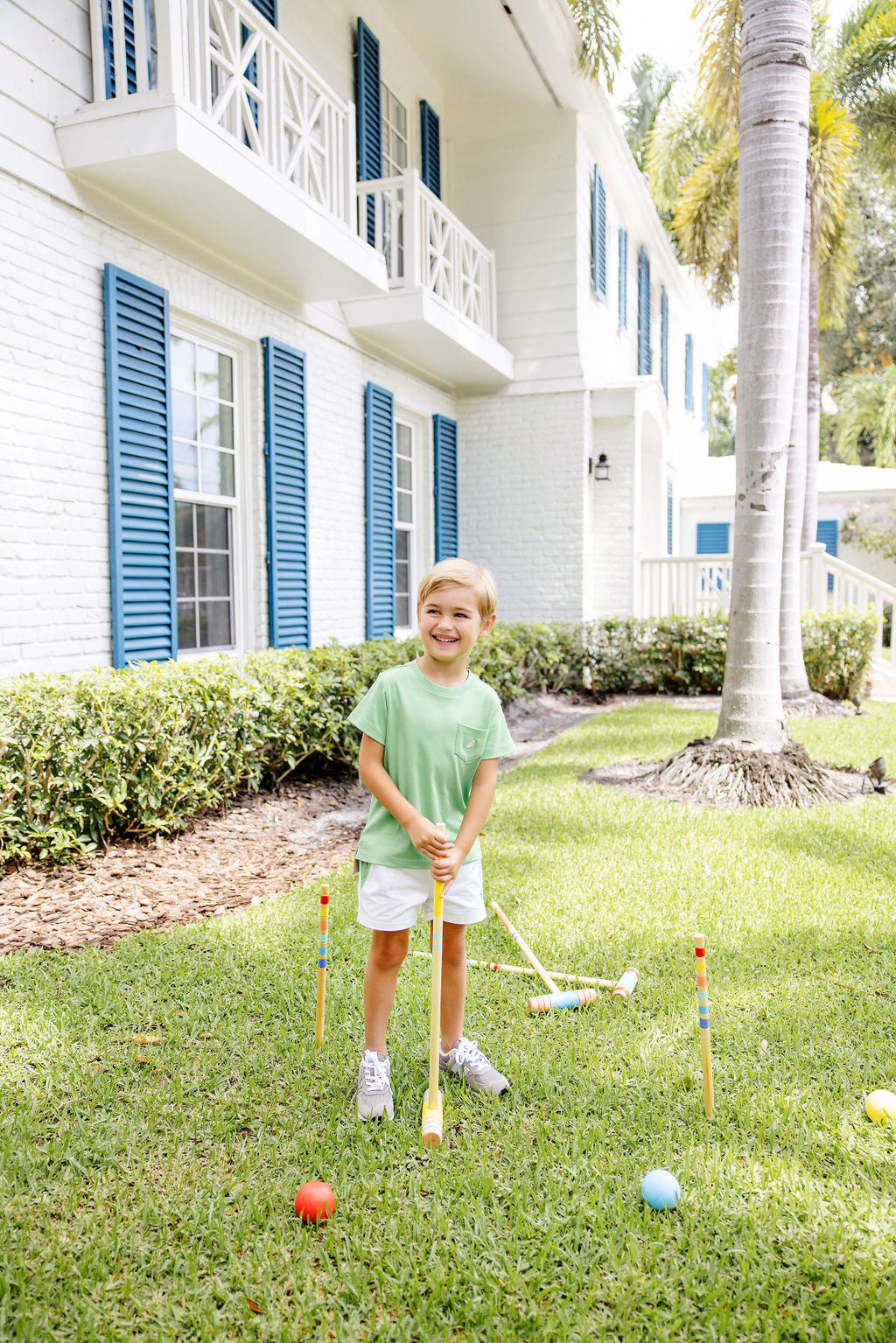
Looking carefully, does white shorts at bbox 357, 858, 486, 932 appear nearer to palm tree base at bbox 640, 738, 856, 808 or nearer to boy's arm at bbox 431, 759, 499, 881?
boy's arm at bbox 431, 759, 499, 881

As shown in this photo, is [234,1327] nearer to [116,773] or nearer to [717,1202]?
[717,1202]

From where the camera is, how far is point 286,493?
25.5ft

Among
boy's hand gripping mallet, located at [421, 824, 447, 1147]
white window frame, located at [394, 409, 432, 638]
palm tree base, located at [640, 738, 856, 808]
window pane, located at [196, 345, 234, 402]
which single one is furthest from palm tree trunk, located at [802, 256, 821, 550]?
boy's hand gripping mallet, located at [421, 824, 447, 1147]

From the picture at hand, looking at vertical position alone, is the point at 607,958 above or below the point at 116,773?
below

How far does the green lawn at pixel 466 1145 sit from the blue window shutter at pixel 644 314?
13801 millimetres

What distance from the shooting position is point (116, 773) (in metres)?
4.52

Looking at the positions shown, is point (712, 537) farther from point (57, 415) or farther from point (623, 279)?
point (57, 415)

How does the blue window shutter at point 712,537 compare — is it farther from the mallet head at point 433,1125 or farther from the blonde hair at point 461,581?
the mallet head at point 433,1125

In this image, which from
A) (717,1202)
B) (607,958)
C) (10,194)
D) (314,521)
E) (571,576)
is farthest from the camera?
(571,576)

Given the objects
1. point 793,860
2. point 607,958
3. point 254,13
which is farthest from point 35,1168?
point 254,13

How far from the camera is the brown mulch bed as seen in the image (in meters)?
3.77

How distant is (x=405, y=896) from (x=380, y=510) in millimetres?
7467

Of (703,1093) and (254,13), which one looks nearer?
(703,1093)

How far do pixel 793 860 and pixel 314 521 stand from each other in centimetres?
528
